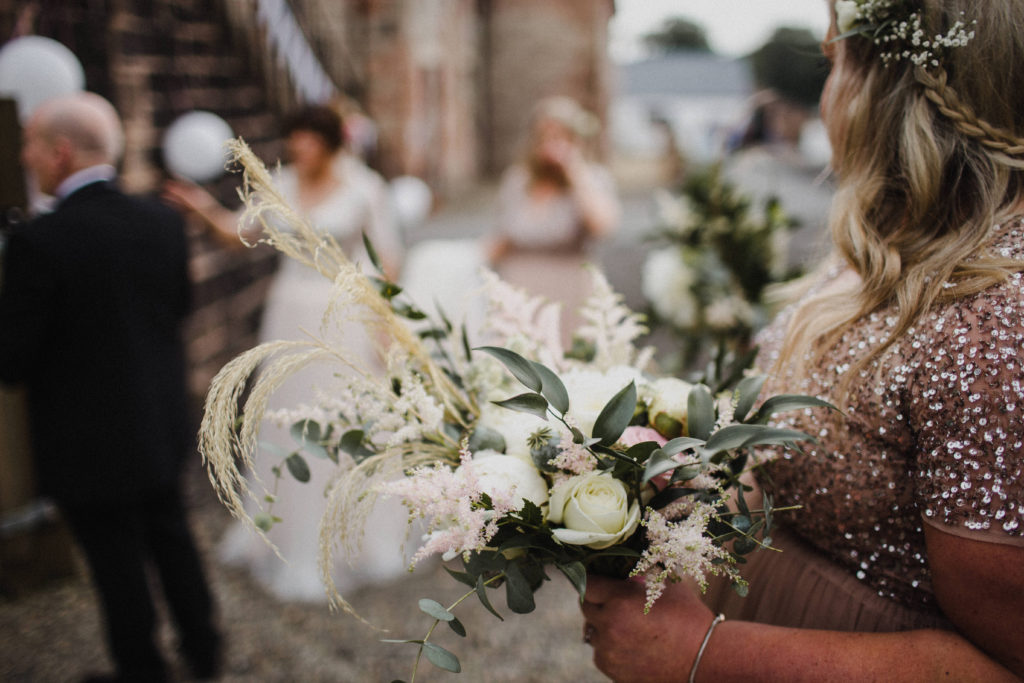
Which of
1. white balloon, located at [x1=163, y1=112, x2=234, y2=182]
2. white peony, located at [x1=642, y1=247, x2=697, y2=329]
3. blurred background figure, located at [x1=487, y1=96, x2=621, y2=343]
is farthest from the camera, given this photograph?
blurred background figure, located at [x1=487, y1=96, x2=621, y2=343]

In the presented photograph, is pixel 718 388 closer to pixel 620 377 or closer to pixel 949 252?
pixel 620 377

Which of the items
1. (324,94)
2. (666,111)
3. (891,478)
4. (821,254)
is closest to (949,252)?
(891,478)

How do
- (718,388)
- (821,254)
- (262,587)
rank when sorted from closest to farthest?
(718,388) → (821,254) → (262,587)

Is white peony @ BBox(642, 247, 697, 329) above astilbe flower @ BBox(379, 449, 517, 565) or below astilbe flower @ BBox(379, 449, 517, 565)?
below

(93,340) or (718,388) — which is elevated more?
(718,388)

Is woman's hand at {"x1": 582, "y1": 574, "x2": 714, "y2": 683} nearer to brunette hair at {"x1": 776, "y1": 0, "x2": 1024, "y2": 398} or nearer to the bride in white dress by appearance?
brunette hair at {"x1": 776, "y1": 0, "x2": 1024, "y2": 398}

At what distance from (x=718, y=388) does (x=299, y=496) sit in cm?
308

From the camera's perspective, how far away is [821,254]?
6.18 feet

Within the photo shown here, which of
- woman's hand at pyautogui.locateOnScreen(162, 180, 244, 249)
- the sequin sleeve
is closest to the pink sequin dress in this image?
the sequin sleeve

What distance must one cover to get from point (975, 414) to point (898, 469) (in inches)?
7.2

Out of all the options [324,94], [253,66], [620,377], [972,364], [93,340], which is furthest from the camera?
[324,94]

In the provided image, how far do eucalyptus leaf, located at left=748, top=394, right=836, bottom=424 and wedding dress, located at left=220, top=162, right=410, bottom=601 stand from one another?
2842 millimetres

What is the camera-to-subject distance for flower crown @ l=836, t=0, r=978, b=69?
113 centimetres

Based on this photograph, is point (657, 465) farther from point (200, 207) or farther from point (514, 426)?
point (200, 207)
